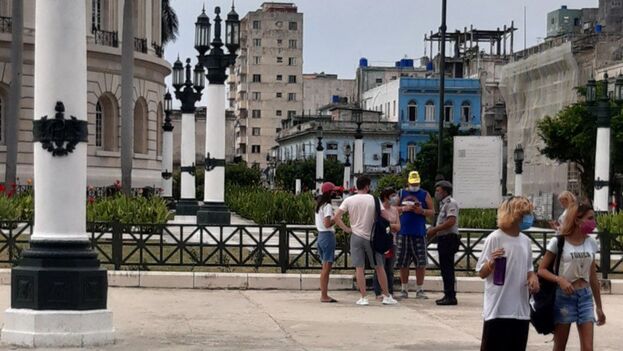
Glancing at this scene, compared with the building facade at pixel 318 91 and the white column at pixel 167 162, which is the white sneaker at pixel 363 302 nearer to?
the white column at pixel 167 162

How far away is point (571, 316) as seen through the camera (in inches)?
388

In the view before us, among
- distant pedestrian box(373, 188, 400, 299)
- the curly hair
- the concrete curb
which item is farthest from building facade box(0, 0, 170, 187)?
the curly hair

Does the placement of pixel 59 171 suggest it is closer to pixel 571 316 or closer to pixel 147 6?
pixel 571 316

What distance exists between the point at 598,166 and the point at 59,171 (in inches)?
1014

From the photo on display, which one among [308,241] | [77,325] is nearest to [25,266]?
[77,325]

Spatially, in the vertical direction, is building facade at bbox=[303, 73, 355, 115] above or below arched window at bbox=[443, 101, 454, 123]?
above

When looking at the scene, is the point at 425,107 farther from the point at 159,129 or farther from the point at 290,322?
the point at 290,322

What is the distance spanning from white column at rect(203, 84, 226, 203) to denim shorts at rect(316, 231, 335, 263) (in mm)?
14300

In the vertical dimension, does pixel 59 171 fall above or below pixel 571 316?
above

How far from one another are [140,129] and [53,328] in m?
42.0

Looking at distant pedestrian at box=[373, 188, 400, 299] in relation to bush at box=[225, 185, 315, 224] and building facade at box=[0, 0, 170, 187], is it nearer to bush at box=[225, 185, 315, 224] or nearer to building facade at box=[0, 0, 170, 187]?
bush at box=[225, 185, 315, 224]

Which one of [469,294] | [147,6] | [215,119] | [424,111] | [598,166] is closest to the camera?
[469,294]

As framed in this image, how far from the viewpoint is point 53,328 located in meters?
11.5

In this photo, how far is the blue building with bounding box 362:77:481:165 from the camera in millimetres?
102312
